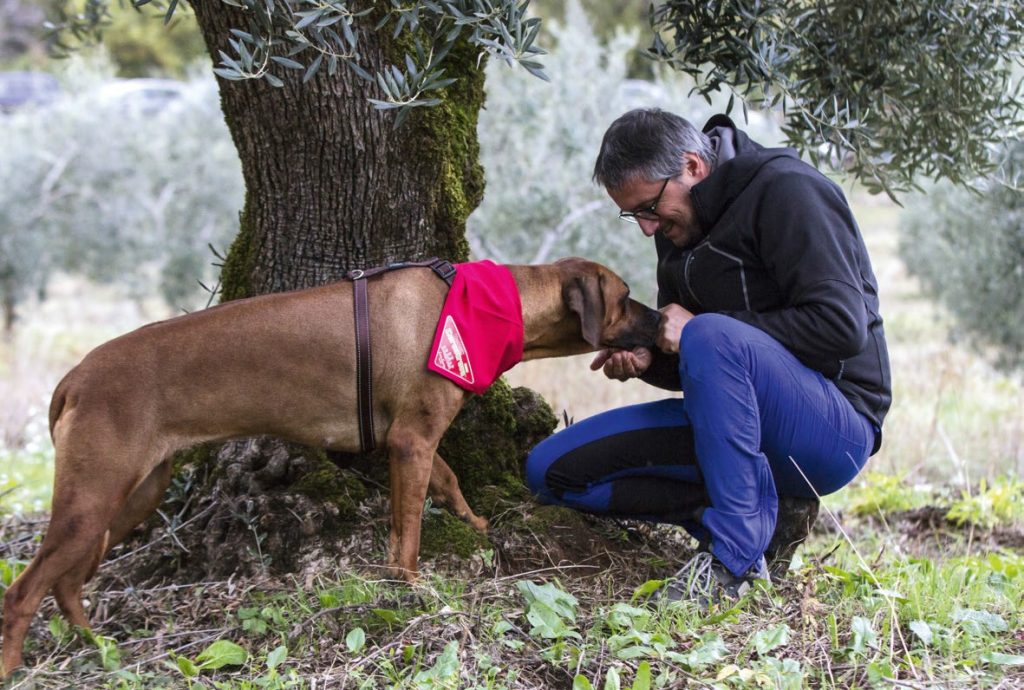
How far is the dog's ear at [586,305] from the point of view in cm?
425

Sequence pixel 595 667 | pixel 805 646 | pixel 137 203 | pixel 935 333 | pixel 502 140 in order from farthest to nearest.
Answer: pixel 137 203 → pixel 935 333 → pixel 502 140 → pixel 805 646 → pixel 595 667

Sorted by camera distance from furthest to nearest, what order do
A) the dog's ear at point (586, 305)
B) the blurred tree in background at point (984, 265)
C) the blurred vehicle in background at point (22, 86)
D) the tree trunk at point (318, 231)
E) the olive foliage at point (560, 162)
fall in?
the blurred vehicle in background at point (22, 86), the olive foliage at point (560, 162), the blurred tree in background at point (984, 265), the dog's ear at point (586, 305), the tree trunk at point (318, 231)

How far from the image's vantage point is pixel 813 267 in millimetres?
3682

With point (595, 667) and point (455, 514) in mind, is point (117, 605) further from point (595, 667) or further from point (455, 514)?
point (595, 667)

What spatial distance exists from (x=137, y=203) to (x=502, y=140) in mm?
6506

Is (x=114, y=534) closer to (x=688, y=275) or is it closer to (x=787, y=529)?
(x=688, y=275)

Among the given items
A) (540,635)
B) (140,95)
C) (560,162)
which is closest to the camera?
(540,635)

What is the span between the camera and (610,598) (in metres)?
3.82

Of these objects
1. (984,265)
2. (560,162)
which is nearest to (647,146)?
(560,162)

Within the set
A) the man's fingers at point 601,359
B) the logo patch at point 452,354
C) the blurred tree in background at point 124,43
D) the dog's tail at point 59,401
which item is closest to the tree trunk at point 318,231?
the logo patch at point 452,354

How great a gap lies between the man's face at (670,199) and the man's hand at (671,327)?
0.29 meters

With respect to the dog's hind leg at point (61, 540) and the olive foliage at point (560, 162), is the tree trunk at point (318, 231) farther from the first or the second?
the olive foliage at point (560, 162)

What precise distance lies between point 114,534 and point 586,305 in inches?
82.0

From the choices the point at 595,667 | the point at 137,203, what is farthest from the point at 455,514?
the point at 137,203
